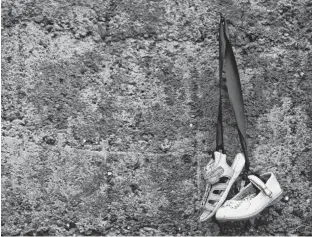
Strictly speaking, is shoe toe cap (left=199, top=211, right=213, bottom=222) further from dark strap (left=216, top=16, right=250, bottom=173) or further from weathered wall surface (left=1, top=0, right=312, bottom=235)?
dark strap (left=216, top=16, right=250, bottom=173)

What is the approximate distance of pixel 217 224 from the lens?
2.20 meters

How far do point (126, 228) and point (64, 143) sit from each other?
0.45m

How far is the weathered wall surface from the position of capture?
2.21 m

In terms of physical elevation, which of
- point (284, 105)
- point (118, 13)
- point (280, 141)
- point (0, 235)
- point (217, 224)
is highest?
point (118, 13)

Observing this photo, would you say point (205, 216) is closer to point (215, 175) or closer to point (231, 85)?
point (215, 175)

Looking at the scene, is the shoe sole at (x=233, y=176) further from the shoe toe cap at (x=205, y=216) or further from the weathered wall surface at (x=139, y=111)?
the weathered wall surface at (x=139, y=111)

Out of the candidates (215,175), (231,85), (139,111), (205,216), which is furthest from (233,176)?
(139,111)

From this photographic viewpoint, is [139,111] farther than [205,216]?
Yes

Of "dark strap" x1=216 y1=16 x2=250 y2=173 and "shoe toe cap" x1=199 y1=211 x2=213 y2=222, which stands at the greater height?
"dark strap" x1=216 y1=16 x2=250 y2=173

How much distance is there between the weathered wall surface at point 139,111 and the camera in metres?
2.21

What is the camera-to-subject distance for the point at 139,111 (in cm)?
225

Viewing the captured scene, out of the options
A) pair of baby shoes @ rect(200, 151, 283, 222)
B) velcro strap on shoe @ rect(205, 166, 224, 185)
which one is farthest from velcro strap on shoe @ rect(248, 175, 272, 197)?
velcro strap on shoe @ rect(205, 166, 224, 185)

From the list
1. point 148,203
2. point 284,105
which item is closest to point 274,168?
point 284,105

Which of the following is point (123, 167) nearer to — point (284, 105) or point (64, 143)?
point (64, 143)
